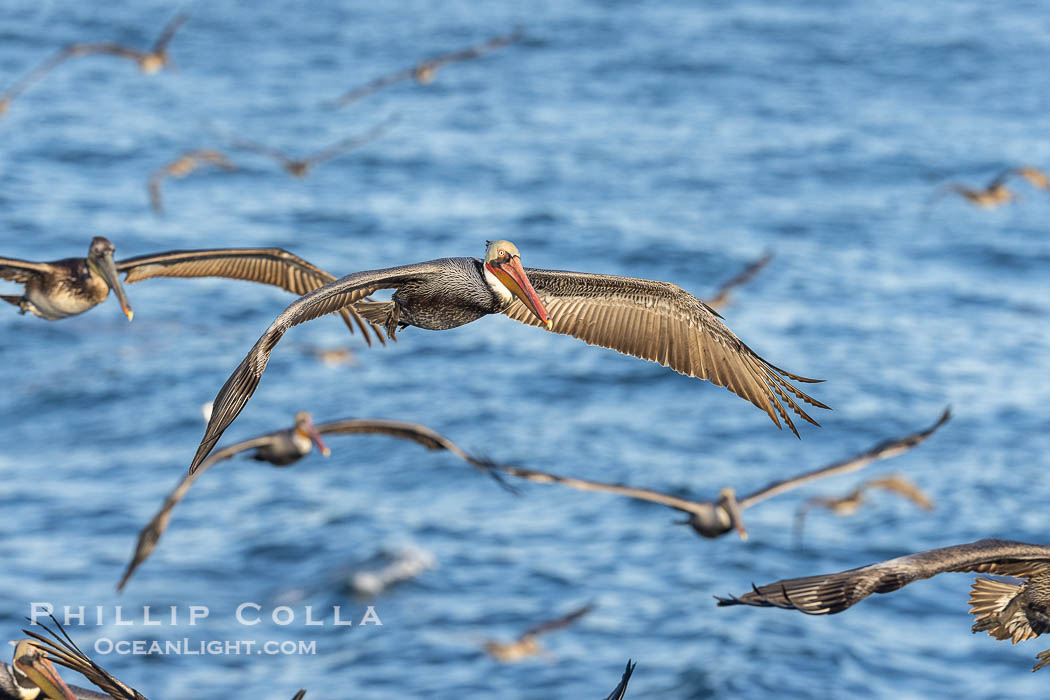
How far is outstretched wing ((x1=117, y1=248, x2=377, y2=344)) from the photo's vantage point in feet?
37.0

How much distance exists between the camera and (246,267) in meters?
11.6

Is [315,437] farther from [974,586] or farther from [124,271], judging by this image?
[974,586]

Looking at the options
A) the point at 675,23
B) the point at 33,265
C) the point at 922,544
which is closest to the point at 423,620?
the point at 922,544

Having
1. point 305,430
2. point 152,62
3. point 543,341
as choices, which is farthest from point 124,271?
point 543,341

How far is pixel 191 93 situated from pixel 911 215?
21.9 m

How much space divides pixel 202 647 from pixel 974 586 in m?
13.9

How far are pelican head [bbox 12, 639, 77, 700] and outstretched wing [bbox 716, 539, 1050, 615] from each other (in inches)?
178

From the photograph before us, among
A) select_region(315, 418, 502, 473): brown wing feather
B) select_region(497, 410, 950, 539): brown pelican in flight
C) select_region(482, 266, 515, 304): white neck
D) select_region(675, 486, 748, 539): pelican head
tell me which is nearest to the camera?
select_region(482, 266, 515, 304): white neck

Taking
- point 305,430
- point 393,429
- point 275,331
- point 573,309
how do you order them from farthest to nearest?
point 305,430
point 393,429
point 573,309
point 275,331

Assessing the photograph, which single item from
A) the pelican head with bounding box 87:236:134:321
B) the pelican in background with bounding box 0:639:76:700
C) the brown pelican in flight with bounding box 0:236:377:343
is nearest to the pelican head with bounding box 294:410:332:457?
the brown pelican in flight with bounding box 0:236:377:343

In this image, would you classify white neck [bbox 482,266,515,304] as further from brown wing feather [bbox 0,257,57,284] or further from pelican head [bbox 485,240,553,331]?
brown wing feather [bbox 0,257,57,284]

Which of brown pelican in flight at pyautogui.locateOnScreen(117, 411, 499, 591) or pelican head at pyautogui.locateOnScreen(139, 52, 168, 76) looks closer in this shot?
brown pelican in flight at pyautogui.locateOnScreen(117, 411, 499, 591)

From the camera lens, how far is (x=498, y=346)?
1188 inches

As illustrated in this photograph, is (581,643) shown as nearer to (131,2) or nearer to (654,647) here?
(654,647)
